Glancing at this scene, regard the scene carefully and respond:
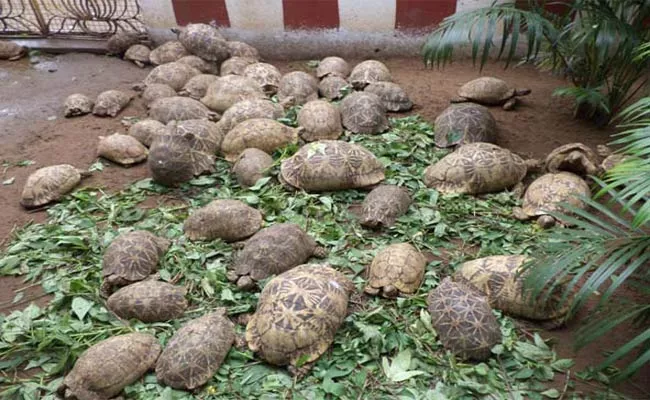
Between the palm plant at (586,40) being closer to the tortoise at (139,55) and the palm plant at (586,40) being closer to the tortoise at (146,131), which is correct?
the tortoise at (146,131)

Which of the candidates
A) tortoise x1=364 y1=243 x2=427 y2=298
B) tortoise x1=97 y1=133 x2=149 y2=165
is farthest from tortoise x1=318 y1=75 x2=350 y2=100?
tortoise x1=364 y1=243 x2=427 y2=298

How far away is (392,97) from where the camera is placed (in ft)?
18.2

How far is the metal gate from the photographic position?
24.6 feet

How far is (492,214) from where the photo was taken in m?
4.00

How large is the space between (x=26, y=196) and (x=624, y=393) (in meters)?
4.67

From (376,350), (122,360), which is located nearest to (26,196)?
(122,360)

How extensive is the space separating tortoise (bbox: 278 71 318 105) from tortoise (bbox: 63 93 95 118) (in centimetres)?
231

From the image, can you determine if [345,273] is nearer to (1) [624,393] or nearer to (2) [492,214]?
(2) [492,214]

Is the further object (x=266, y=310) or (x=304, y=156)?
(x=304, y=156)

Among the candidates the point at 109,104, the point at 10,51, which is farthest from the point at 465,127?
the point at 10,51

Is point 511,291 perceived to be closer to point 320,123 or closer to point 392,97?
point 320,123

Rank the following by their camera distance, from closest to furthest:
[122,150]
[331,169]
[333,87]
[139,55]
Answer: [331,169], [122,150], [333,87], [139,55]

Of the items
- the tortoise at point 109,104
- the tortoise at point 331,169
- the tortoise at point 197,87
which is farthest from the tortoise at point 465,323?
the tortoise at point 109,104

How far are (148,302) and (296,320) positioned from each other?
1.01 m
